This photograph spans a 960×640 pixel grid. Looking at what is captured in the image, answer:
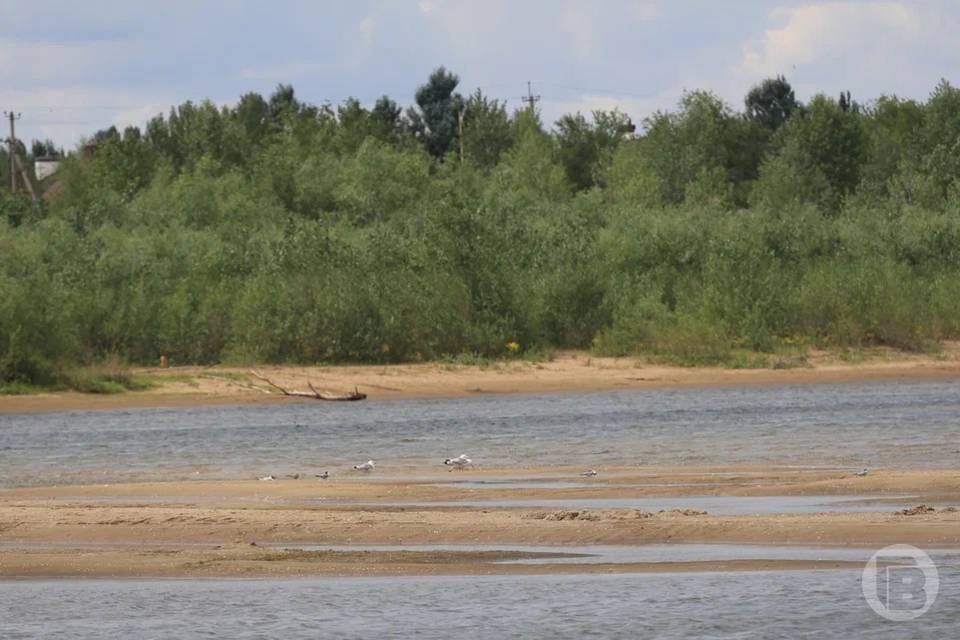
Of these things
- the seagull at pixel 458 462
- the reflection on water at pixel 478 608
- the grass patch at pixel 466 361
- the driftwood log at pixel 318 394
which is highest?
the grass patch at pixel 466 361

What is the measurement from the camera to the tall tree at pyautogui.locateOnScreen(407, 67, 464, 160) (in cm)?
10562

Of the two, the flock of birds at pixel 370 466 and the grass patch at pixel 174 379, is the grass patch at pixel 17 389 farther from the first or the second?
the flock of birds at pixel 370 466

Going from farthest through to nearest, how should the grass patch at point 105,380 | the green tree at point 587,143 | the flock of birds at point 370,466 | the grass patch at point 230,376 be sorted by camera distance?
the green tree at point 587,143
the grass patch at point 230,376
the grass patch at point 105,380
the flock of birds at point 370,466

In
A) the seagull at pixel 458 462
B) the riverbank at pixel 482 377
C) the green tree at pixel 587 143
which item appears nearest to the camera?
the seagull at pixel 458 462

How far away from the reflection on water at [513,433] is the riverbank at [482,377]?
4.93ft

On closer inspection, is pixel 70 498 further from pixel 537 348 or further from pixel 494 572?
pixel 537 348

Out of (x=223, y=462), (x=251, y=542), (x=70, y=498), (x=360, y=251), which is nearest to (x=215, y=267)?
(x=360, y=251)

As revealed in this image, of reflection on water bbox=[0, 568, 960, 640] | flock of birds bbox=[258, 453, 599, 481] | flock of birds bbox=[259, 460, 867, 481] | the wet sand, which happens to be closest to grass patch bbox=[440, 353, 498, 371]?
flock of birds bbox=[259, 460, 867, 481]

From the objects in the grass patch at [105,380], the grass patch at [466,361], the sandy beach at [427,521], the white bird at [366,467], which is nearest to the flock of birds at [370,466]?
the white bird at [366,467]

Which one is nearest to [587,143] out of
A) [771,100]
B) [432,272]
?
[771,100]

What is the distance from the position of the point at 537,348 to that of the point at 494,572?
1290 inches

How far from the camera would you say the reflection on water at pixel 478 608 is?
36.6 ft

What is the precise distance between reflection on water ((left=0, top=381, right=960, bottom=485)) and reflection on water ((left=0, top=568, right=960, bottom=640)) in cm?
861

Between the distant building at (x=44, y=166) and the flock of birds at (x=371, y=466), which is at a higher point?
the distant building at (x=44, y=166)
